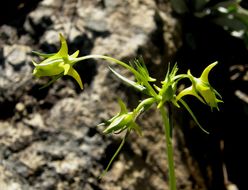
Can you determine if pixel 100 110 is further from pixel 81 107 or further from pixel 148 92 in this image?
pixel 148 92

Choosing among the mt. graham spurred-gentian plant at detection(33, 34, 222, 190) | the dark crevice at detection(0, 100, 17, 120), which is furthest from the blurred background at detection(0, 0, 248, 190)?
the mt. graham spurred-gentian plant at detection(33, 34, 222, 190)

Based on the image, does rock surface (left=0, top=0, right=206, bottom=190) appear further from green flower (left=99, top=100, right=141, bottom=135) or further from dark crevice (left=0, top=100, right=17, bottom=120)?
→ green flower (left=99, top=100, right=141, bottom=135)

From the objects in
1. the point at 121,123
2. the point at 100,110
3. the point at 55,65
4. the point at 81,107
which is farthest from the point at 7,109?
the point at 121,123

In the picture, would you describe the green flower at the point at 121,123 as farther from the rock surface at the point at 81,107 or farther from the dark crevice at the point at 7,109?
the dark crevice at the point at 7,109

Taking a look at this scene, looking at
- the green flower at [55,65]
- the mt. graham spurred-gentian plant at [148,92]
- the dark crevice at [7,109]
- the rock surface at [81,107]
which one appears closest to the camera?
the mt. graham spurred-gentian plant at [148,92]

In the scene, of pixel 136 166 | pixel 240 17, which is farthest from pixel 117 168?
pixel 240 17

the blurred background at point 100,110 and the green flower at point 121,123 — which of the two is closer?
the green flower at point 121,123

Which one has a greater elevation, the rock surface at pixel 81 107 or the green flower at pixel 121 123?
the green flower at pixel 121 123

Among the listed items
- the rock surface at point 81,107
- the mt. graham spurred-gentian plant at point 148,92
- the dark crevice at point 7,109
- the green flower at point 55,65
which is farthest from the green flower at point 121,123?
the dark crevice at point 7,109
